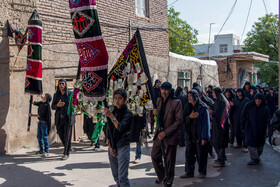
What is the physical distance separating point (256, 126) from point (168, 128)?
290 cm

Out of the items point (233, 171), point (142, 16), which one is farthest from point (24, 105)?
point (142, 16)

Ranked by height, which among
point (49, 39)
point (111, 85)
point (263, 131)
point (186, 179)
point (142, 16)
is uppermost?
point (142, 16)

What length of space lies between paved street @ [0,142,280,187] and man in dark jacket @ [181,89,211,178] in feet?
0.81

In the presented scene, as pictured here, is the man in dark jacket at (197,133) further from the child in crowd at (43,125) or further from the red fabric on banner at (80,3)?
the child in crowd at (43,125)

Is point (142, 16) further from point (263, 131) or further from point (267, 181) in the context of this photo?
point (267, 181)

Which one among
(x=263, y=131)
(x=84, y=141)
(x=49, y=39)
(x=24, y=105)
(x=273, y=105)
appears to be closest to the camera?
(x=263, y=131)

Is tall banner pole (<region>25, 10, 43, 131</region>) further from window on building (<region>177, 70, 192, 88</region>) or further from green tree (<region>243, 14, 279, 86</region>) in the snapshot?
green tree (<region>243, 14, 279, 86</region>)

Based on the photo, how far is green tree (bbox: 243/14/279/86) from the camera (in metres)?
35.4

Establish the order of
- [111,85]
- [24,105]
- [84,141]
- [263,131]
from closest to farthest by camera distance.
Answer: [111,85]
[263,131]
[24,105]
[84,141]

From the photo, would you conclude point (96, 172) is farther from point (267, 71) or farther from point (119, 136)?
point (267, 71)

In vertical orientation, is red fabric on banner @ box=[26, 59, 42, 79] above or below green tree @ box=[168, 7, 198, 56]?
below

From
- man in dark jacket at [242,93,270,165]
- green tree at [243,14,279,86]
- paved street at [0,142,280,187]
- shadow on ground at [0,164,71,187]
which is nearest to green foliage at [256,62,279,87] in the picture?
green tree at [243,14,279,86]

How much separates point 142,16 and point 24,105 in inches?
278

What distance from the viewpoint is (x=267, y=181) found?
5.71m
